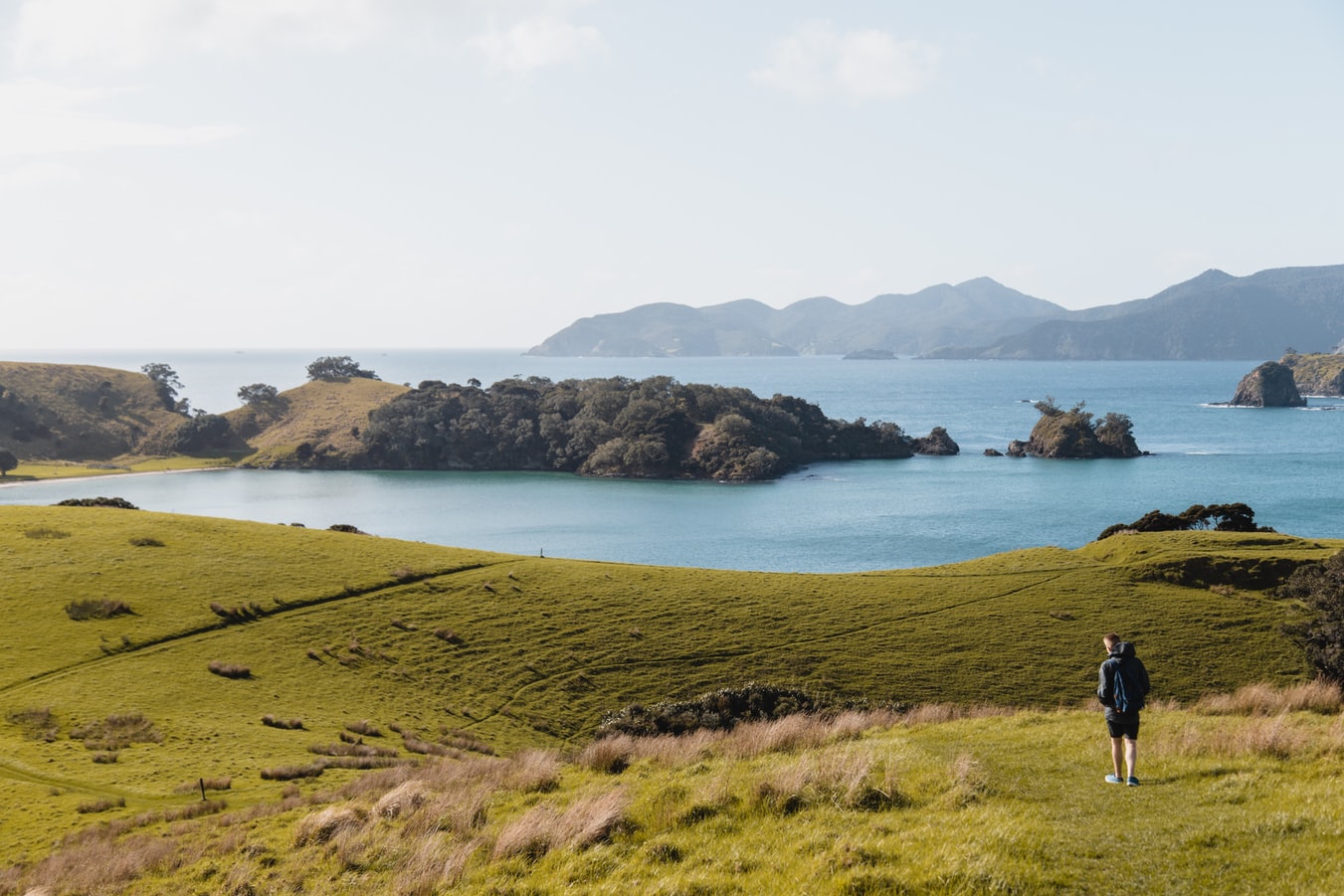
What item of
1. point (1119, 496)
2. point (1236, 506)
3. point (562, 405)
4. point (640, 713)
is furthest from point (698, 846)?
point (562, 405)

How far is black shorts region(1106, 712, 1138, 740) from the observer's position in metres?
14.2

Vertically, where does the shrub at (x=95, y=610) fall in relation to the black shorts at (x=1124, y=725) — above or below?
below

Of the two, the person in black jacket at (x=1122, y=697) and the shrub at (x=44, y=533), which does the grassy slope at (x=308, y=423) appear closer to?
the shrub at (x=44, y=533)

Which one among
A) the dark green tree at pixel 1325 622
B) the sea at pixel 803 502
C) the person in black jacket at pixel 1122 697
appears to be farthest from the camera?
the sea at pixel 803 502

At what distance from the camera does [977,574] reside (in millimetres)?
47875

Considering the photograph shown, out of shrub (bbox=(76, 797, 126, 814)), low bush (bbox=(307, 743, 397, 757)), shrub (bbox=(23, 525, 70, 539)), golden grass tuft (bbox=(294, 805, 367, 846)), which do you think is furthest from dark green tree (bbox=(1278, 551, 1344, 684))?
shrub (bbox=(23, 525, 70, 539))

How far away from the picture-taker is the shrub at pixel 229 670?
33.5 meters

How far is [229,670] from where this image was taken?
33.6m

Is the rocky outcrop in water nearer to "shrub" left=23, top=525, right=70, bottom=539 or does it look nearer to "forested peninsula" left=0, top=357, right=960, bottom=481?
"forested peninsula" left=0, top=357, right=960, bottom=481

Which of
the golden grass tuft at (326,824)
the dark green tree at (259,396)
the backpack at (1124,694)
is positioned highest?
the dark green tree at (259,396)

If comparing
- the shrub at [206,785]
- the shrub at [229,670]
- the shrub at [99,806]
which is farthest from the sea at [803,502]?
the shrub at [99,806]

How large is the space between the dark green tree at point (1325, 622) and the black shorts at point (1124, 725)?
23.1 m

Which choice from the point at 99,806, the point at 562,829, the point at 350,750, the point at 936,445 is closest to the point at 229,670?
the point at 350,750

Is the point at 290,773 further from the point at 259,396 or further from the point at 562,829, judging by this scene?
the point at 259,396
